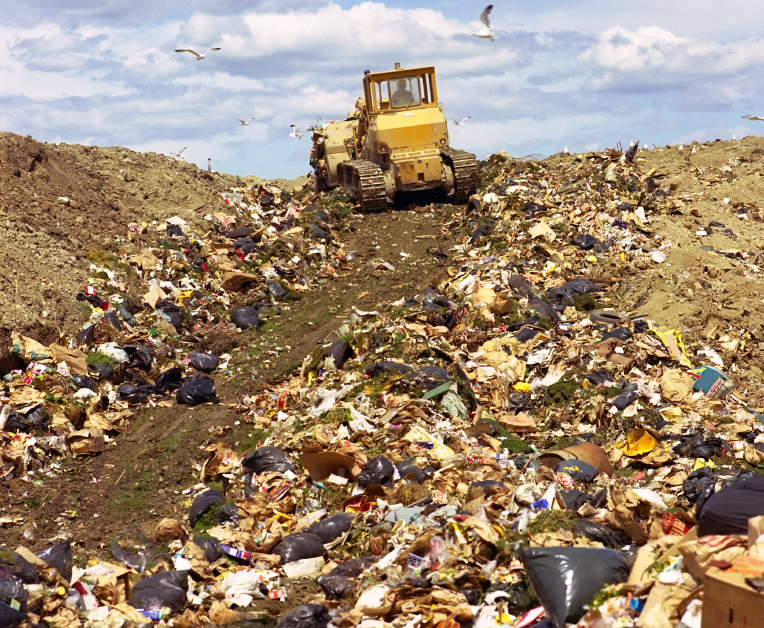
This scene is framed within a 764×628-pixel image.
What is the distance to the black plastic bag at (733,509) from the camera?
13.1 feet

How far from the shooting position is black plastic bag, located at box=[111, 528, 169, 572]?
614cm

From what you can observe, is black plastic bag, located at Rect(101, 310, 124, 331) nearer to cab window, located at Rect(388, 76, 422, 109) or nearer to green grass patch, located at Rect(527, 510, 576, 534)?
green grass patch, located at Rect(527, 510, 576, 534)

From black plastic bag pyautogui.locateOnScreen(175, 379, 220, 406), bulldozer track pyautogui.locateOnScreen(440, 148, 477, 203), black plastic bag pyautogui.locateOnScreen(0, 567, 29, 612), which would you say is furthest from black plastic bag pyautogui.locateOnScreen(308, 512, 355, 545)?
bulldozer track pyautogui.locateOnScreen(440, 148, 477, 203)

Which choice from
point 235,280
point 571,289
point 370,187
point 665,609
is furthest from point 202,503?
point 370,187

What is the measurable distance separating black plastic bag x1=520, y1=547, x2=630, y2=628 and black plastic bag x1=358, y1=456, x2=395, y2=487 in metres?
2.23

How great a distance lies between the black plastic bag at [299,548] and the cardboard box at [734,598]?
124 inches

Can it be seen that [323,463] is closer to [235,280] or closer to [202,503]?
[202,503]

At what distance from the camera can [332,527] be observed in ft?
20.0

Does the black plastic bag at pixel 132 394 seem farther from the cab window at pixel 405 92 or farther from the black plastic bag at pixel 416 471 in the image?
the cab window at pixel 405 92

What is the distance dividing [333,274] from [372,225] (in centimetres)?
281

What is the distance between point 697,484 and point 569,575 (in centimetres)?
240

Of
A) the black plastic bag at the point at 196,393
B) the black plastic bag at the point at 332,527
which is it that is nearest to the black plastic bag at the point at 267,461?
the black plastic bag at the point at 332,527

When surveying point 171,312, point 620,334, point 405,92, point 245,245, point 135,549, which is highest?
point 405,92

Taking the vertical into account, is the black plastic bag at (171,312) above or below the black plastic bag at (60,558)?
above
